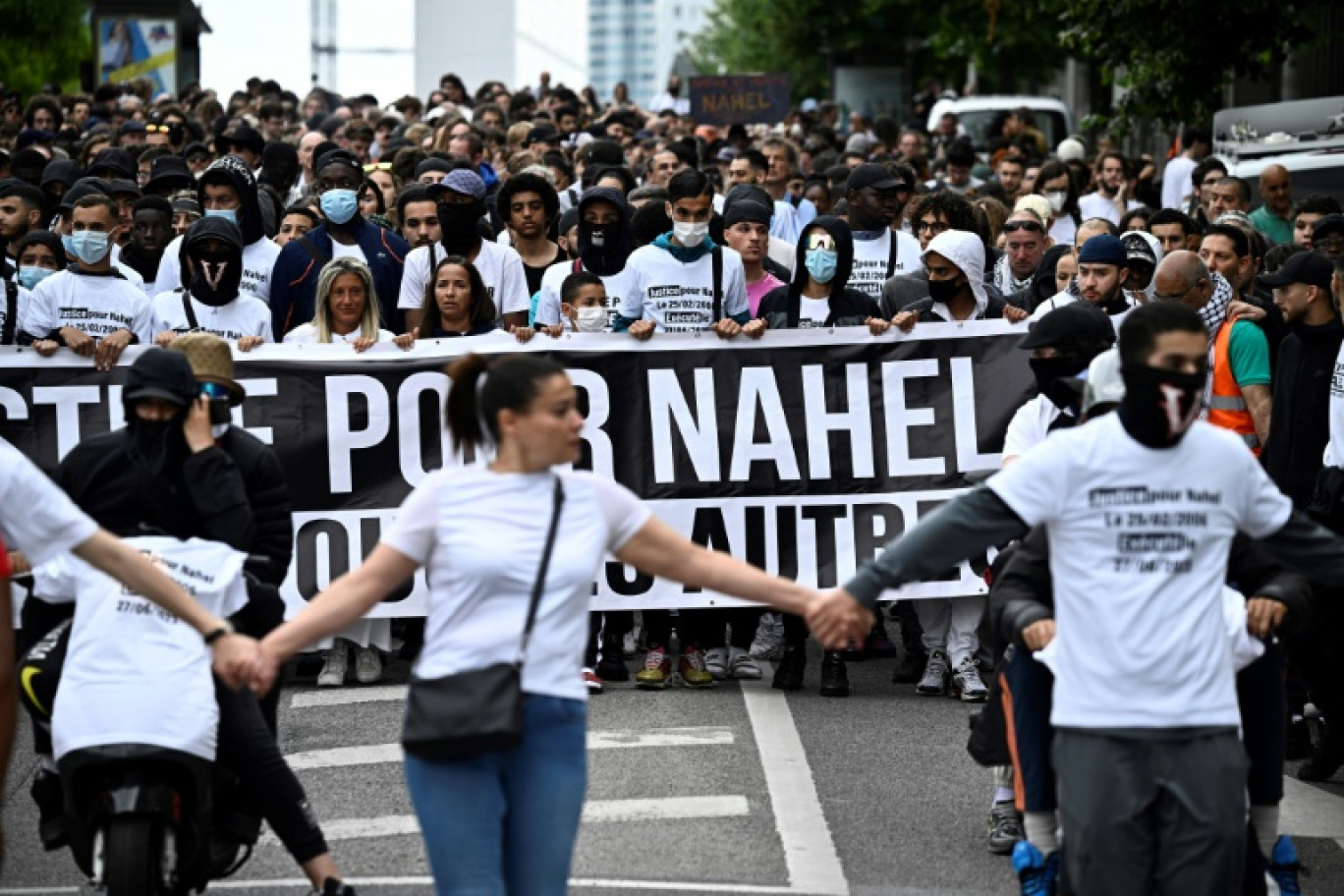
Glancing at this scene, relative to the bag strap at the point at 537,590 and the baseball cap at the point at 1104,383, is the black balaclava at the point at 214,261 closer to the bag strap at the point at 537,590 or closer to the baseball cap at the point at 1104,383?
the baseball cap at the point at 1104,383

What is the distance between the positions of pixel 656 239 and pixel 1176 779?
619cm

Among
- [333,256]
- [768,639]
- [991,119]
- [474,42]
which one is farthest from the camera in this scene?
[474,42]

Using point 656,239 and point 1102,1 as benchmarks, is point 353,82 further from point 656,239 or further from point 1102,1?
point 656,239

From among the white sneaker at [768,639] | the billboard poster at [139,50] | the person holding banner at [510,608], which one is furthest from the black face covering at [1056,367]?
the billboard poster at [139,50]

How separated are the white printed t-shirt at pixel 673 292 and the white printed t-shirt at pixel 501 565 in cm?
562

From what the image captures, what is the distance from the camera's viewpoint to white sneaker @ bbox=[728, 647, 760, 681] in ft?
38.1

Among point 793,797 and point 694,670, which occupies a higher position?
point 694,670

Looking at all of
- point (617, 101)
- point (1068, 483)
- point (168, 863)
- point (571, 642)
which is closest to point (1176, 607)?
point (1068, 483)

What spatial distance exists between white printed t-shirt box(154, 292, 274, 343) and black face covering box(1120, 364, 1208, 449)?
6323 millimetres

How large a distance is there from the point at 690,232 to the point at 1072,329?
363cm

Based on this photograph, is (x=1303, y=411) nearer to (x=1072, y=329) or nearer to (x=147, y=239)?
(x=1072, y=329)

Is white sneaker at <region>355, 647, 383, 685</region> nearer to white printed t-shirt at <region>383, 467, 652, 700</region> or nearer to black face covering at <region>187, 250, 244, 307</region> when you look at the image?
black face covering at <region>187, 250, 244, 307</region>

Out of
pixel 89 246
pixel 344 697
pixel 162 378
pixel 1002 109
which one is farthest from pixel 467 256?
pixel 1002 109

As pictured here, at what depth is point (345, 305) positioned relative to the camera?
1186 centimetres
